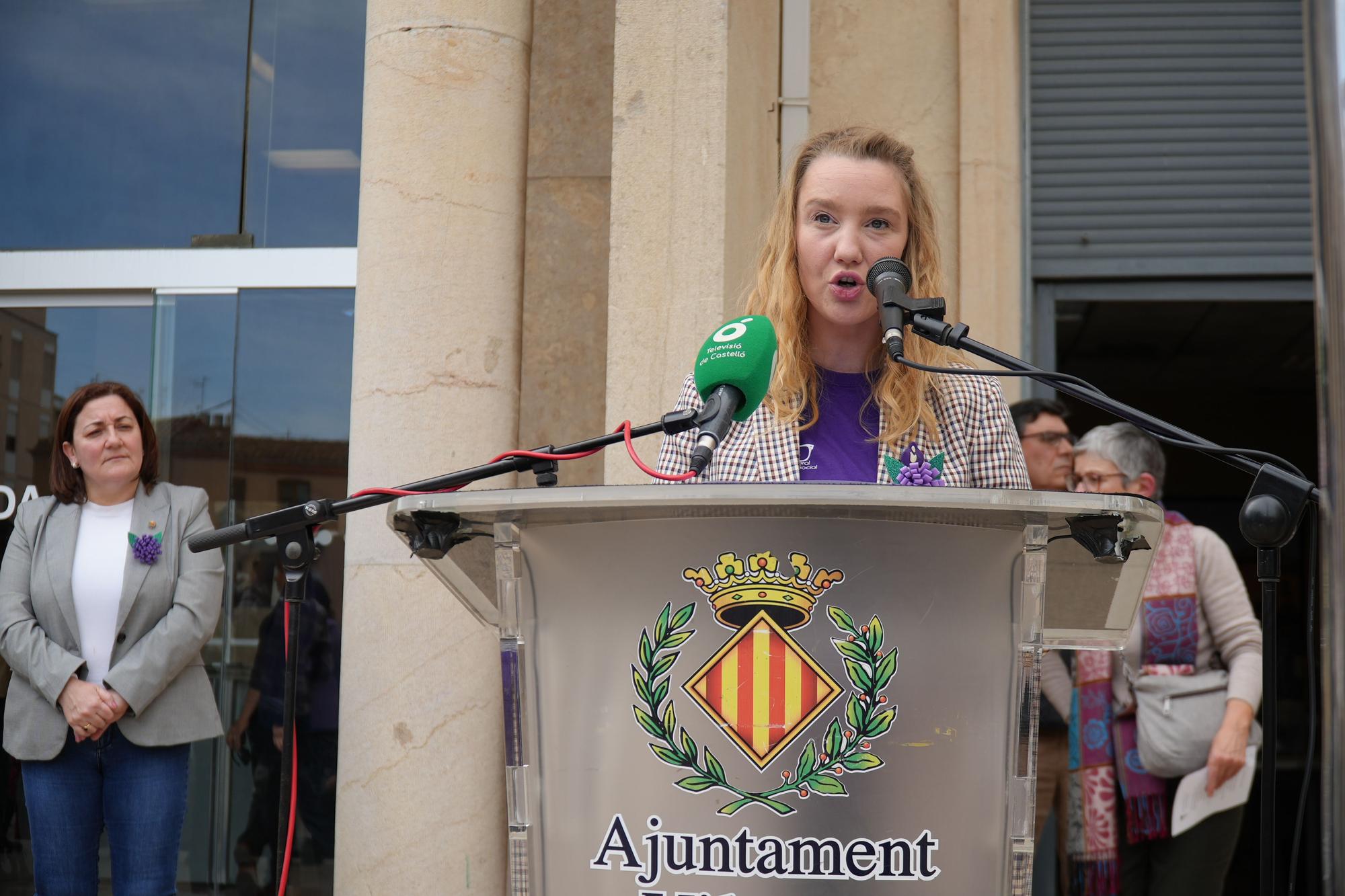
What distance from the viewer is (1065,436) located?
460 centimetres

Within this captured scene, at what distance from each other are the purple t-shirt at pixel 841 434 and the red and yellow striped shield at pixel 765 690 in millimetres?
631

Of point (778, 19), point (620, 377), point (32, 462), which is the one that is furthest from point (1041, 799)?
point (32, 462)

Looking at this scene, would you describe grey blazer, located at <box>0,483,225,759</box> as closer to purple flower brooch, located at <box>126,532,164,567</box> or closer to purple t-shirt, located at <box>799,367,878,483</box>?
purple flower brooch, located at <box>126,532,164,567</box>

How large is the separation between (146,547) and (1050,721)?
3102mm

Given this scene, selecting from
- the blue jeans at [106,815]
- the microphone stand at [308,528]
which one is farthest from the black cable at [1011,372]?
the blue jeans at [106,815]

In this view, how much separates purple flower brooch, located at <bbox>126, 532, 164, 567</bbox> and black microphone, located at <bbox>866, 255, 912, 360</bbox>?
3.15m

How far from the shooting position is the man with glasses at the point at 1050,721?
4406mm

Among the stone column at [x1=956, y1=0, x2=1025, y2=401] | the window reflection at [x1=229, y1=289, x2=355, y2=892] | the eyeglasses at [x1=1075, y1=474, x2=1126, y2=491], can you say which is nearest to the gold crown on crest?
the eyeglasses at [x1=1075, y1=474, x2=1126, y2=491]

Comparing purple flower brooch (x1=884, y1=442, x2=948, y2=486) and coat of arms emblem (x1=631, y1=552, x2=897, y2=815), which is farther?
purple flower brooch (x1=884, y1=442, x2=948, y2=486)

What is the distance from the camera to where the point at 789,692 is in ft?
4.76

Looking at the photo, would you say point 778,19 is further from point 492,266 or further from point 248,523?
point 248,523

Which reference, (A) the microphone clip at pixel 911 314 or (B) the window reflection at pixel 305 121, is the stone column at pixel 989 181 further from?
(A) the microphone clip at pixel 911 314

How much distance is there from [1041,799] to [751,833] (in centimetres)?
327

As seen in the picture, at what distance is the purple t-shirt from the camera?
6.86 ft
